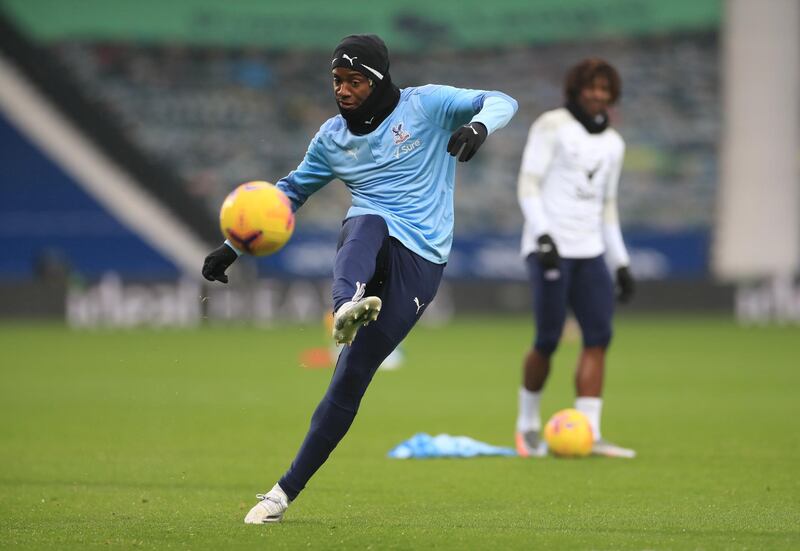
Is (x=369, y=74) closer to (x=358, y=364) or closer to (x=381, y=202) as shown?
(x=381, y=202)

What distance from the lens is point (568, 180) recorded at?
1016cm

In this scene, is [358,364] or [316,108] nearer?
[358,364]

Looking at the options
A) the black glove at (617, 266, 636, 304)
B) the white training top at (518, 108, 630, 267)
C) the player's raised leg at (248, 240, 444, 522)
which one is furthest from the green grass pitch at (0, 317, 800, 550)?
the white training top at (518, 108, 630, 267)

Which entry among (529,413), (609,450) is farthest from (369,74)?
(609,450)

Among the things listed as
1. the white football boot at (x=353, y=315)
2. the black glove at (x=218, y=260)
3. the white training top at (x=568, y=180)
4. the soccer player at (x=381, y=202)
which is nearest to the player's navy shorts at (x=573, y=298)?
the white training top at (x=568, y=180)

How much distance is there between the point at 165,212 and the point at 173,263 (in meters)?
1.37

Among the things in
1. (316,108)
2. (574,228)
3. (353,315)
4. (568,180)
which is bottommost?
(353,315)

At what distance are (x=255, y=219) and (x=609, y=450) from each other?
4.14 metres

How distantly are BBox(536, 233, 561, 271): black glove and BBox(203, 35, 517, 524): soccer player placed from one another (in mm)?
2538

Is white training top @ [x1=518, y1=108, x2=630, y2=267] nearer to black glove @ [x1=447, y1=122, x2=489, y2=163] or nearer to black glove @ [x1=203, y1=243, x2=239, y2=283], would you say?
black glove @ [x1=203, y1=243, x2=239, y2=283]

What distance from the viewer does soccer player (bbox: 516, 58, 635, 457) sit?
32.7 feet

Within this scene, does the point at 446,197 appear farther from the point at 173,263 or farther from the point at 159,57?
the point at 159,57

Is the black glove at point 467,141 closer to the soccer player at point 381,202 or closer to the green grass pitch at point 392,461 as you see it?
the soccer player at point 381,202

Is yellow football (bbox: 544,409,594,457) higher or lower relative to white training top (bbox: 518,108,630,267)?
lower
